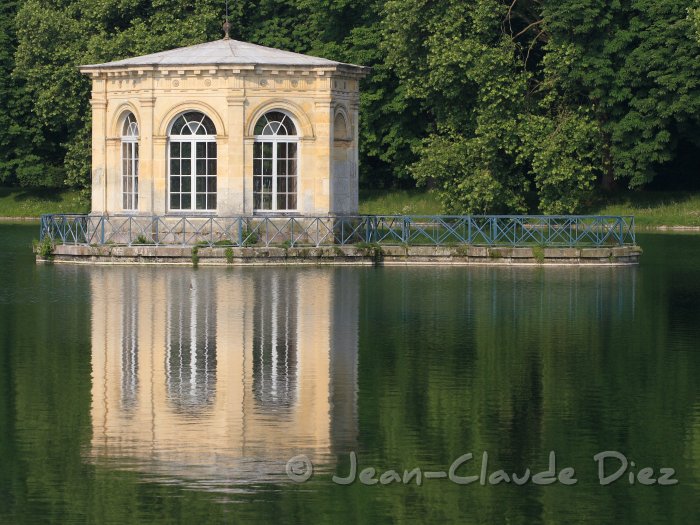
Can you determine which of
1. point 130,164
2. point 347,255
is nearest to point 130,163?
point 130,164

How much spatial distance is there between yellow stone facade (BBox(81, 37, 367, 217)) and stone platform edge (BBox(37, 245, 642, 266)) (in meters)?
2.18

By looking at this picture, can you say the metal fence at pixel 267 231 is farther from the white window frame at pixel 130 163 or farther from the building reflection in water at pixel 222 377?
the building reflection in water at pixel 222 377

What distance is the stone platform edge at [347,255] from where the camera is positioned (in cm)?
4109

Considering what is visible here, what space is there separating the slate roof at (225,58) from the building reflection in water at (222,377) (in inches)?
369

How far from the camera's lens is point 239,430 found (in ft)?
59.9

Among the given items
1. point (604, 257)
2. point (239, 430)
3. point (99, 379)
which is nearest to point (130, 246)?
point (604, 257)

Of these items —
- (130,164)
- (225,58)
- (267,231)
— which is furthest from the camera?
(130,164)

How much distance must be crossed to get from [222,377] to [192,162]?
2216cm

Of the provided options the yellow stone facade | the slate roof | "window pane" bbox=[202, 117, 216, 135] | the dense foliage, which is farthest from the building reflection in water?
the dense foliage

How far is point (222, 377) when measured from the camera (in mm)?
21875

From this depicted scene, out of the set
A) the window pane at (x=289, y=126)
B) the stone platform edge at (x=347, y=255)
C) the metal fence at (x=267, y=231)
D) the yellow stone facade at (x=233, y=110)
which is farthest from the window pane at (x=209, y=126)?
the stone platform edge at (x=347, y=255)

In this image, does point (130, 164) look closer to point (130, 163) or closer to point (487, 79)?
point (130, 163)

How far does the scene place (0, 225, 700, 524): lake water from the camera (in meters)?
15.5

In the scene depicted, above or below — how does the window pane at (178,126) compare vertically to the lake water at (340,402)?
above
